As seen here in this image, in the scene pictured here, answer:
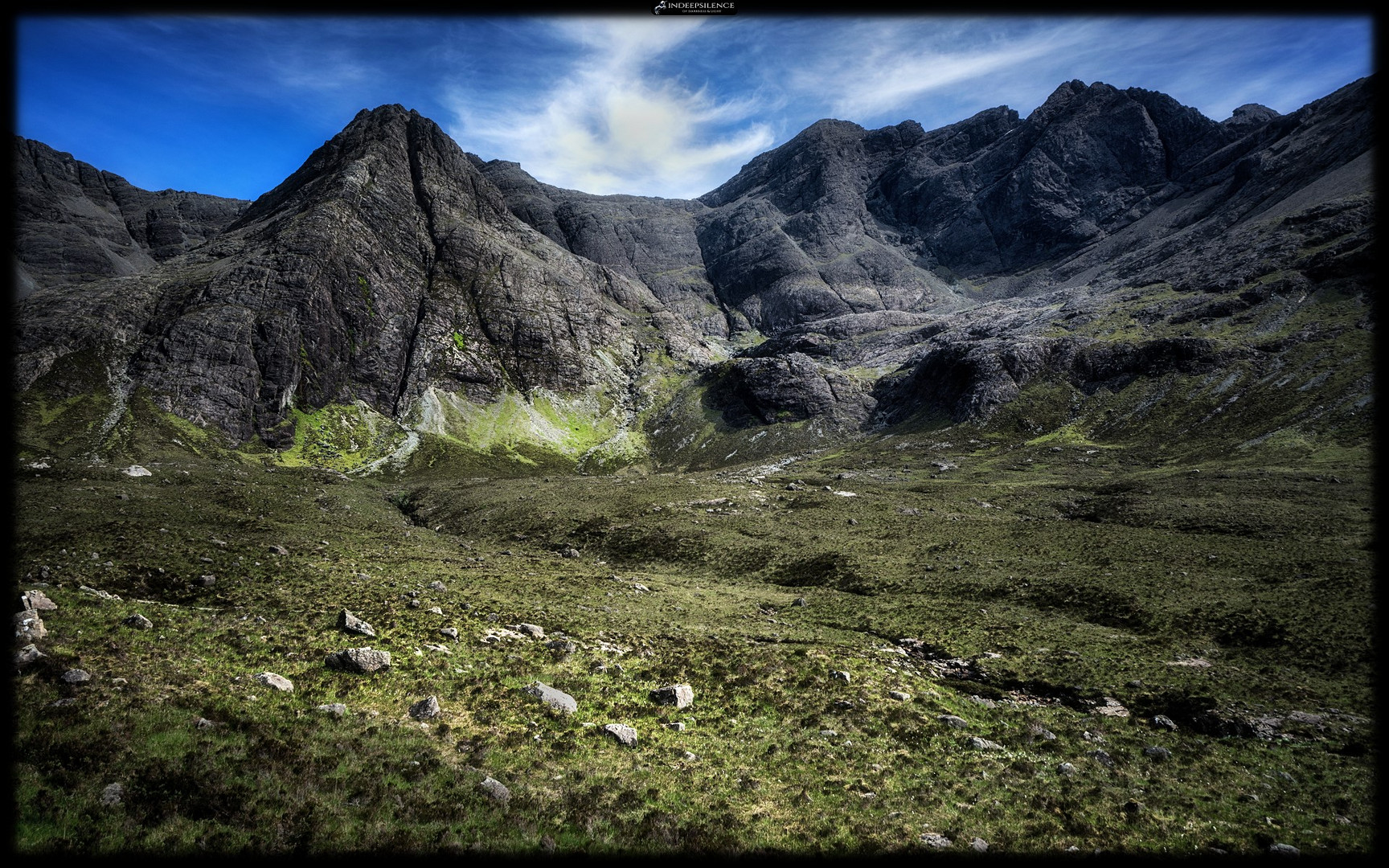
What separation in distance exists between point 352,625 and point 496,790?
12.2 m

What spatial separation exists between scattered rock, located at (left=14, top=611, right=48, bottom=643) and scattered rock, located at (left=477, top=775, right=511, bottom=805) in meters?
11.4

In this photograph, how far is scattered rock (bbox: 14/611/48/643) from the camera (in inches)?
495

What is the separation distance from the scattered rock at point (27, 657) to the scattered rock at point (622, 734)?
13303 millimetres

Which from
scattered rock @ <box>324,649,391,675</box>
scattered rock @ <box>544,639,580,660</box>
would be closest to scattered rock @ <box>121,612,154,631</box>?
scattered rock @ <box>324,649,391,675</box>

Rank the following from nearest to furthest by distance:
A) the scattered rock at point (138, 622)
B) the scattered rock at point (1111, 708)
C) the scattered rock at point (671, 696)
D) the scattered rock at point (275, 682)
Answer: the scattered rock at point (275, 682) → the scattered rock at point (138, 622) → the scattered rock at point (671, 696) → the scattered rock at point (1111, 708)

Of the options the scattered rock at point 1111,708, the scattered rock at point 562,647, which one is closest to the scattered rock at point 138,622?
the scattered rock at point 562,647

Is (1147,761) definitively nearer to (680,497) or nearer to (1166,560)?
(1166,560)

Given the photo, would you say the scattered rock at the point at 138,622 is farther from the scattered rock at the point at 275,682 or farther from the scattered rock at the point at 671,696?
the scattered rock at the point at 671,696

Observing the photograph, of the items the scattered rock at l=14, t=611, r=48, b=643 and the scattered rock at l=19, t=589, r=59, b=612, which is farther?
the scattered rock at l=19, t=589, r=59, b=612

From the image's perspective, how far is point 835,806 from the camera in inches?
536

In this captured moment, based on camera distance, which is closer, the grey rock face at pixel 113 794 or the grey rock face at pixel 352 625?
the grey rock face at pixel 113 794

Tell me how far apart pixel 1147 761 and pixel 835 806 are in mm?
12148

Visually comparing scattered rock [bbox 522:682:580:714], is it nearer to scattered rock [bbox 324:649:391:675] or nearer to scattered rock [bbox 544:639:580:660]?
scattered rock [bbox 544:639:580:660]

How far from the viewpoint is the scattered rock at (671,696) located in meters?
19.2
